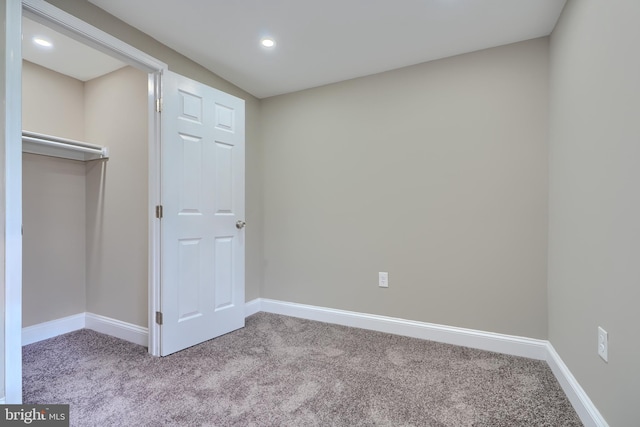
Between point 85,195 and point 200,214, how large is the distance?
129cm

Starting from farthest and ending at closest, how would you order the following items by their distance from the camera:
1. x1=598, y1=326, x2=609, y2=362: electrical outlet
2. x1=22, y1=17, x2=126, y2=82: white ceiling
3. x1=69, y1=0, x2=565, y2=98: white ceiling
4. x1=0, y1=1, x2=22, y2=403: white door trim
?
x1=22, y1=17, x2=126, y2=82: white ceiling, x1=69, y1=0, x2=565, y2=98: white ceiling, x1=0, y1=1, x2=22, y2=403: white door trim, x1=598, y1=326, x2=609, y2=362: electrical outlet

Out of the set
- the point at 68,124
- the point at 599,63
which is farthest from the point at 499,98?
the point at 68,124

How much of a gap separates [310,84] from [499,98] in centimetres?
163

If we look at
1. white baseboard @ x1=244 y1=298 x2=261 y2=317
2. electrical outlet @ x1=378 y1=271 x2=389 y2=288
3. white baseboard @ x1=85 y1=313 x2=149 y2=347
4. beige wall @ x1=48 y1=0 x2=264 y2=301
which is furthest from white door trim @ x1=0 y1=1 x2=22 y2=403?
electrical outlet @ x1=378 y1=271 x2=389 y2=288

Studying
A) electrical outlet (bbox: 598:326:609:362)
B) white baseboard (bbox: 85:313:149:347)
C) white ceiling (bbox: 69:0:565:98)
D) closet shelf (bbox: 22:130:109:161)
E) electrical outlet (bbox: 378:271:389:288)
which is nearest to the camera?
electrical outlet (bbox: 598:326:609:362)

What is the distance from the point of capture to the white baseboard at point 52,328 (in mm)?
2424

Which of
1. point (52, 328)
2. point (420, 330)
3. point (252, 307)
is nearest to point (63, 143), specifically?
point (52, 328)

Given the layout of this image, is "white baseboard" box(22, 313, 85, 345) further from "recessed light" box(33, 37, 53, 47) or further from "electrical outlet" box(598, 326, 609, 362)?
"electrical outlet" box(598, 326, 609, 362)

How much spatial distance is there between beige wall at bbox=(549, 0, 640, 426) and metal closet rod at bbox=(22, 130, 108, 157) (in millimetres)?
3395

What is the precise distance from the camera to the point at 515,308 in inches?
87.4

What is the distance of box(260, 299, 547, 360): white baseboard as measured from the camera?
7.15ft

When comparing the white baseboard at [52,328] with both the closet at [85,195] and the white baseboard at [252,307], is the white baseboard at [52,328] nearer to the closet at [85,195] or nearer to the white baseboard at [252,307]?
the closet at [85,195]

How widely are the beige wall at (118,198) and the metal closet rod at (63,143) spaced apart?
93 mm

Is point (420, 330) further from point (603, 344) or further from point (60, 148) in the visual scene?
point (60, 148)
